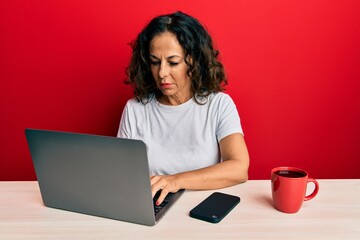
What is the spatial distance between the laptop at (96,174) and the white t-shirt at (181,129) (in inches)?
21.7

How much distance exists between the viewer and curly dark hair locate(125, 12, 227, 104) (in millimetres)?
1473

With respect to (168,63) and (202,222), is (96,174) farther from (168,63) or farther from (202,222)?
(168,63)

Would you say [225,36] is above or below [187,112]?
above

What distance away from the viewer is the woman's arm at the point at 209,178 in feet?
3.35

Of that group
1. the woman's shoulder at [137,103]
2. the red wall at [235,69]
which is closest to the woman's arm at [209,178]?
the woman's shoulder at [137,103]

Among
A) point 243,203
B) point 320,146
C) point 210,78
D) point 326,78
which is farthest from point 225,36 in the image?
point 243,203

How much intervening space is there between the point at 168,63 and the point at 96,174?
2.37ft

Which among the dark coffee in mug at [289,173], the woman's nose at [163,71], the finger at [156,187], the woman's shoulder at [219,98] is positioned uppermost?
the woman's nose at [163,71]

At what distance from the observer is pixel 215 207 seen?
3.10ft

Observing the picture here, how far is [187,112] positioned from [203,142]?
156 mm

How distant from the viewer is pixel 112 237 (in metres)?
0.81

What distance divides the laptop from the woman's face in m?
0.65

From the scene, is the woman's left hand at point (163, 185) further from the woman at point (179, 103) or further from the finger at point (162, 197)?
the woman at point (179, 103)

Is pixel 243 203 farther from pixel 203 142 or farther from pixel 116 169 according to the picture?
pixel 203 142
